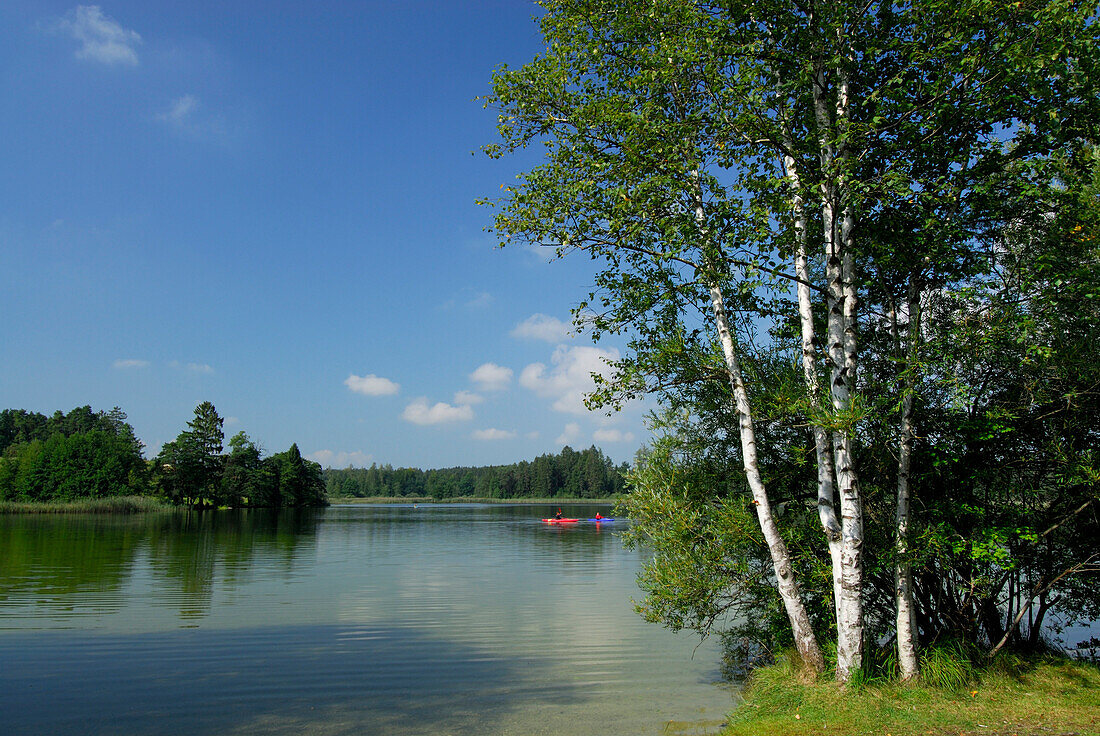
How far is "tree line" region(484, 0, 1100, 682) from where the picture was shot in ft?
30.3

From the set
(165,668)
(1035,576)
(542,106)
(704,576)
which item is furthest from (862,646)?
(165,668)

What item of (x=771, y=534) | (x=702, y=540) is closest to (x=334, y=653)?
(x=702, y=540)

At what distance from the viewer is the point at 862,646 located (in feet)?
31.6

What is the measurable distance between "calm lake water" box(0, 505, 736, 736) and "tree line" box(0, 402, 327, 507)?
6893cm

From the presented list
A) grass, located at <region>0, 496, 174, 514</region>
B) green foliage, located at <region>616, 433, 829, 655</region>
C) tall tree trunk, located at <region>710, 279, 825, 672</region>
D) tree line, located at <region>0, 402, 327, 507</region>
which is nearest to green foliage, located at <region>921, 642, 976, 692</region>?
tall tree trunk, located at <region>710, 279, 825, 672</region>

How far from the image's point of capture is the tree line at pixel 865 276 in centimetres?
923

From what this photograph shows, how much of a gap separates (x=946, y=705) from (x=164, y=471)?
10819 centimetres

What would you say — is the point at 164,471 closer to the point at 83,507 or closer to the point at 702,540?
the point at 83,507

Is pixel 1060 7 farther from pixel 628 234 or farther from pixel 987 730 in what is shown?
pixel 987 730

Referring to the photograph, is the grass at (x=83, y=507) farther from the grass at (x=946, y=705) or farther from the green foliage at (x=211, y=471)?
the grass at (x=946, y=705)

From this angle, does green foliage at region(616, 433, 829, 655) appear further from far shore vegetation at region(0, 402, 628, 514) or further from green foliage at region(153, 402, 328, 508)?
green foliage at region(153, 402, 328, 508)

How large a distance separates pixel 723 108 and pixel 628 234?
234 centimetres

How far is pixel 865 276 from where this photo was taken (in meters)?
11.4

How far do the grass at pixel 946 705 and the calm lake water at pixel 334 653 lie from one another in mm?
1443
